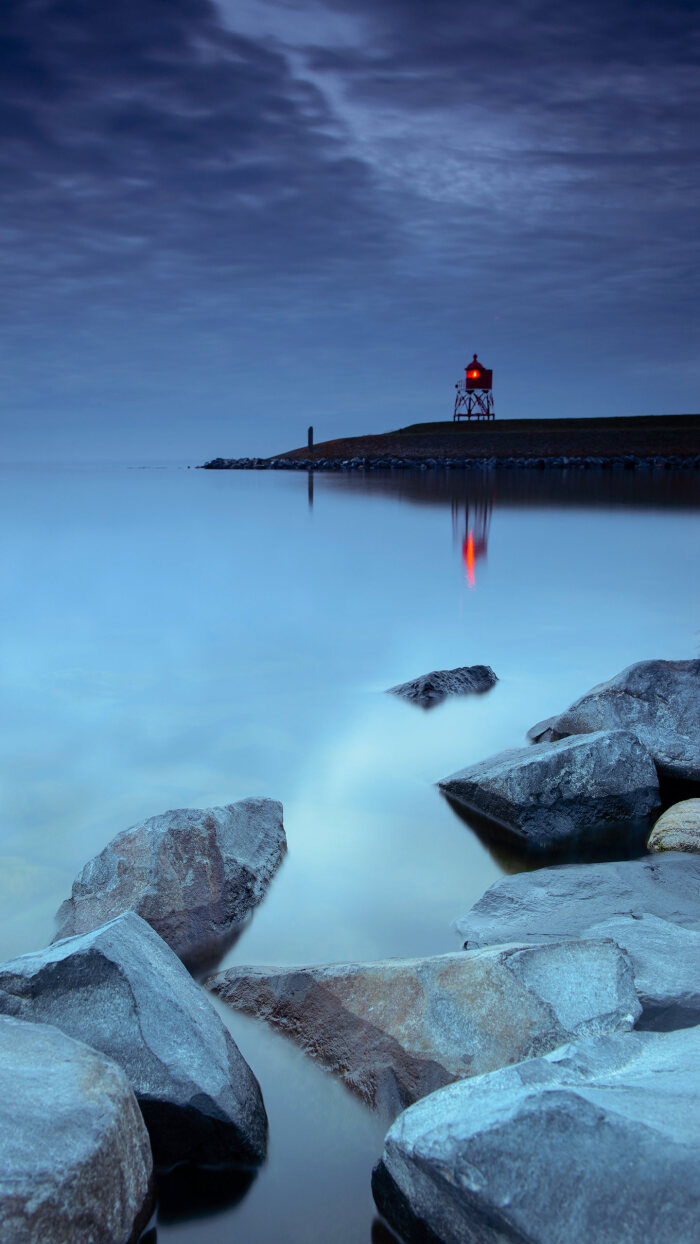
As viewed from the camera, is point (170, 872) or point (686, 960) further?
point (170, 872)

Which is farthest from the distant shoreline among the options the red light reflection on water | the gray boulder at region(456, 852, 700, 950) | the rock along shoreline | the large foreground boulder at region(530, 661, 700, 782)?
the gray boulder at region(456, 852, 700, 950)

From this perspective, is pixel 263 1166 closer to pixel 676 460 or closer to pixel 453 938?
pixel 453 938

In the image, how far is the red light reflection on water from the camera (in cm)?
1275

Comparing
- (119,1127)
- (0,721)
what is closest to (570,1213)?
(119,1127)

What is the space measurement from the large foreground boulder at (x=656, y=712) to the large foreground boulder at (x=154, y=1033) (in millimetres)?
2966

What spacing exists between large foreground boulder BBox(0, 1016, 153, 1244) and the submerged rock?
4.07m

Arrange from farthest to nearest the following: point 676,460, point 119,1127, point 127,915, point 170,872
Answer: point 676,460 → point 170,872 → point 127,915 → point 119,1127

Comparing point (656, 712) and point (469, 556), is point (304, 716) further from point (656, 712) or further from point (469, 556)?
point (469, 556)

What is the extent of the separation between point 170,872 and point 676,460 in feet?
172

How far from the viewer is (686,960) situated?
100.0 inches

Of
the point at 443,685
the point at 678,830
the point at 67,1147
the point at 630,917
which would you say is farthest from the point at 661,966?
the point at 443,685

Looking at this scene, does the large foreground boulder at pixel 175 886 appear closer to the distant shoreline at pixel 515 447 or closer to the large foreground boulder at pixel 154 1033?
the large foreground boulder at pixel 154 1033

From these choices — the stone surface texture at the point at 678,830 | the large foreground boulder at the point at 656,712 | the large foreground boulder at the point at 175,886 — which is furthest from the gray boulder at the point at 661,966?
the large foreground boulder at the point at 656,712

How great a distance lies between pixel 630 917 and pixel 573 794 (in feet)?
3.33
